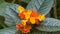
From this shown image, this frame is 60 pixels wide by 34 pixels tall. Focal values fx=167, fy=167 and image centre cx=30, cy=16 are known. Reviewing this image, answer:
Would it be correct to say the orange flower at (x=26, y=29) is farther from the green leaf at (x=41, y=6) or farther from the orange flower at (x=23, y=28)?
the green leaf at (x=41, y=6)

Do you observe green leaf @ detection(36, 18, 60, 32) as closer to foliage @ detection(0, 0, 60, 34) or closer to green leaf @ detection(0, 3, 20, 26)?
foliage @ detection(0, 0, 60, 34)

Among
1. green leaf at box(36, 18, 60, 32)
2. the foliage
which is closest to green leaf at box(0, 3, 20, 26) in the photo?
the foliage

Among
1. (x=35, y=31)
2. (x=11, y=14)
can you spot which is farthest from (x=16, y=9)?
(x=35, y=31)

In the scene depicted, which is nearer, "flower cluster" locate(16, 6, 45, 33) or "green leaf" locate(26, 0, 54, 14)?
"flower cluster" locate(16, 6, 45, 33)

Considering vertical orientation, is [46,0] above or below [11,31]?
above

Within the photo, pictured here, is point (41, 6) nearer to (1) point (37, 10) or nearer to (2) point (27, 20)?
(1) point (37, 10)

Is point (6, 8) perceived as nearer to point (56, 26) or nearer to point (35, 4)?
point (35, 4)

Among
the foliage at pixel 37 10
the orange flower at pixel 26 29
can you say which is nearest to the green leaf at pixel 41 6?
the foliage at pixel 37 10

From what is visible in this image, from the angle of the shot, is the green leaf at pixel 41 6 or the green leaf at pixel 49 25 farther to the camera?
the green leaf at pixel 41 6
